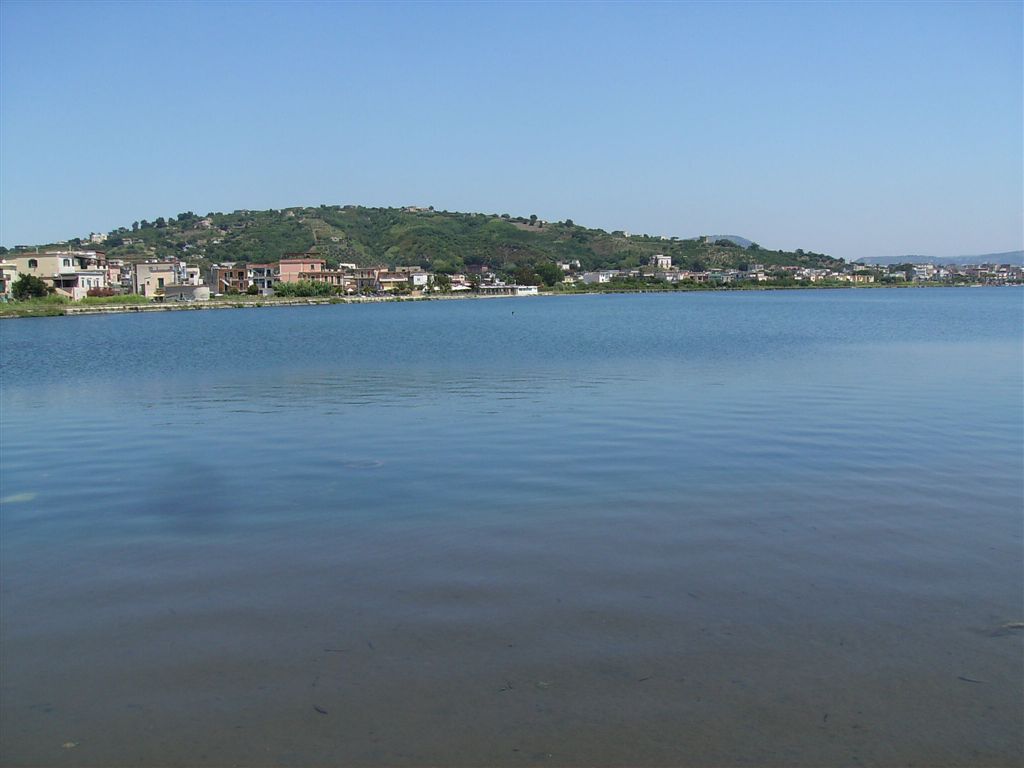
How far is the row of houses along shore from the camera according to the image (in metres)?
71.2

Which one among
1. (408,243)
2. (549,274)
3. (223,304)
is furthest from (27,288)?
(408,243)

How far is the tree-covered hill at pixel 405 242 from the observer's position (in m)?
148

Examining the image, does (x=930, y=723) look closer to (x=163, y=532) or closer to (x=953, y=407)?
(x=163, y=532)

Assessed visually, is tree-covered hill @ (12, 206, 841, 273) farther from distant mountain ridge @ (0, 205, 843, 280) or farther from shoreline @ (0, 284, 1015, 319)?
shoreline @ (0, 284, 1015, 319)

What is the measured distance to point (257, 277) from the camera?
97438 millimetres

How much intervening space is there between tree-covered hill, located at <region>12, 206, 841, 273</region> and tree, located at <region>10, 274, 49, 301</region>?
66.0 metres

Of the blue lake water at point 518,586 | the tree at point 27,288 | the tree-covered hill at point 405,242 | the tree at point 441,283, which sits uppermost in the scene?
the tree-covered hill at point 405,242

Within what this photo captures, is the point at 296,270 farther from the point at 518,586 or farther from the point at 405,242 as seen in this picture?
the point at 518,586

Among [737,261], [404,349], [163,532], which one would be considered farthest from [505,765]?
[737,261]

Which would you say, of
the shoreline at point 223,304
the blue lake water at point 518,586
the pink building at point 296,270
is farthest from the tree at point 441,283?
the blue lake water at point 518,586

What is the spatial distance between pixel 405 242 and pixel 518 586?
157 m

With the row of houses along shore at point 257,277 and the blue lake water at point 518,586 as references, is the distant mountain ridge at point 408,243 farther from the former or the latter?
the blue lake water at point 518,586

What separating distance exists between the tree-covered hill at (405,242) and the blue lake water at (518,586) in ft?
419

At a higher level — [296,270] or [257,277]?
[296,270]
